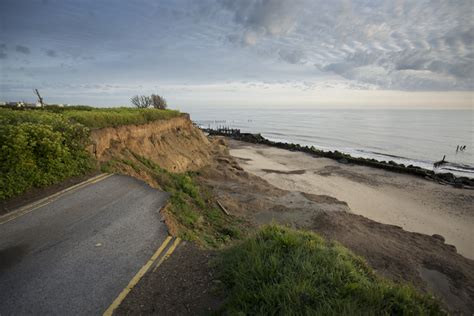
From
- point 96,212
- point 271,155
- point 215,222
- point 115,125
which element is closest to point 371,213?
point 215,222

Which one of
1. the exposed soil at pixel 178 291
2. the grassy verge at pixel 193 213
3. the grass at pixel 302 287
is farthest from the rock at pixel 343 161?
the exposed soil at pixel 178 291

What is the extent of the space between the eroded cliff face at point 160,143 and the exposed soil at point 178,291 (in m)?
9.13

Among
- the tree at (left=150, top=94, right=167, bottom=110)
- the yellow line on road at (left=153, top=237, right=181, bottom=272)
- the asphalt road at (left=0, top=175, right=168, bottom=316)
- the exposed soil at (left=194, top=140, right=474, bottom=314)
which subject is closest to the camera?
the asphalt road at (left=0, top=175, right=168, bottom=316)

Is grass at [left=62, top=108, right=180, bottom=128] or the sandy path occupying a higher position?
grass at [left=62, top=108, right=180, bottom=128]

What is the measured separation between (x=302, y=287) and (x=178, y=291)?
7.86 ft

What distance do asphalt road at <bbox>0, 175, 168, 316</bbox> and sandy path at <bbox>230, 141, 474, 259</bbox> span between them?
15500 mm

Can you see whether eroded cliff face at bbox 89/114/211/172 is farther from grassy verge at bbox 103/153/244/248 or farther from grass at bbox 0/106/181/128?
grassy verge at bbox 103/153/244/248

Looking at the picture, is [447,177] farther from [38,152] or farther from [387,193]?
[38,152]

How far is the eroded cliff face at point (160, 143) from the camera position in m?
13.9

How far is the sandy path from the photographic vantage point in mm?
15921

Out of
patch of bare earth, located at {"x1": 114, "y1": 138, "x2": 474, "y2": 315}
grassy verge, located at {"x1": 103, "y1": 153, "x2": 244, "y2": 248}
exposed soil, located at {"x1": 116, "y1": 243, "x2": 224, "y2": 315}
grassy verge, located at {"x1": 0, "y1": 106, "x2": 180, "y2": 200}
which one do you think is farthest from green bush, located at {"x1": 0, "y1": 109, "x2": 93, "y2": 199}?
patch of bare earth, located at {"x1": 114, "y1": 138, "x2": 474, "y2": 315}

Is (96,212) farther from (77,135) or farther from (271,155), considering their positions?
(271,155)

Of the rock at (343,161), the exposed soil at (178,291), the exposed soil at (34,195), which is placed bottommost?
the rock at (343,161)

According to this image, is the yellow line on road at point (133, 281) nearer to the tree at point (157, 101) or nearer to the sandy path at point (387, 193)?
the sandy path at point (387, 193)
